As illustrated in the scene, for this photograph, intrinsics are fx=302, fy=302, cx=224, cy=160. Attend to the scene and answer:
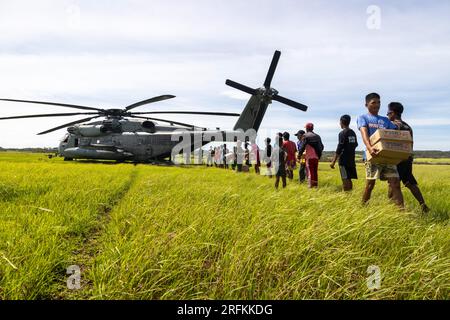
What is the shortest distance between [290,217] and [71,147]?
851 inches

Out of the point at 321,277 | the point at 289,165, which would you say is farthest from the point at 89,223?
the point at 289,165

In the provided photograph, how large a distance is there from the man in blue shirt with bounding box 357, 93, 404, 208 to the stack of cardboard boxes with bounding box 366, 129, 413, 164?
23 centimetres

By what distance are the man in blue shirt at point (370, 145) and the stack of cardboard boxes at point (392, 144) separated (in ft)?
0.77

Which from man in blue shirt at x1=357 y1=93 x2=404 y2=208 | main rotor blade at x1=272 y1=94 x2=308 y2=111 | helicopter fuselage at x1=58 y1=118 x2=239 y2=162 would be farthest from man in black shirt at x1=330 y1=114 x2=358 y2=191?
helicopter fuselage at x1=58 y1=118 x2=239 y2=162

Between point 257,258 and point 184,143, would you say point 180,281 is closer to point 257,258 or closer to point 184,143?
point 257,258

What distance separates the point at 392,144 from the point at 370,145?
0.34m

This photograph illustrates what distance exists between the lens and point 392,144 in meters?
4.20

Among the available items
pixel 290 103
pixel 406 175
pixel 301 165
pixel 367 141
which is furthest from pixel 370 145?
pixel 290 103

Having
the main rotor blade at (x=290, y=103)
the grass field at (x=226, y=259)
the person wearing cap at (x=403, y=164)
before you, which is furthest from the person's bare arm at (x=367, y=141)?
the main rotor blade at (x=290, y=103)

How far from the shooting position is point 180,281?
198 centimetres

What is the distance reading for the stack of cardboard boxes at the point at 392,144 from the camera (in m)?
4.14

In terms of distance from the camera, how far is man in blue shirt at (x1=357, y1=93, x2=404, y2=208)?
4586 mm

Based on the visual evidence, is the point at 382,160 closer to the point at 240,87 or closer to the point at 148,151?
the point at 240,87
